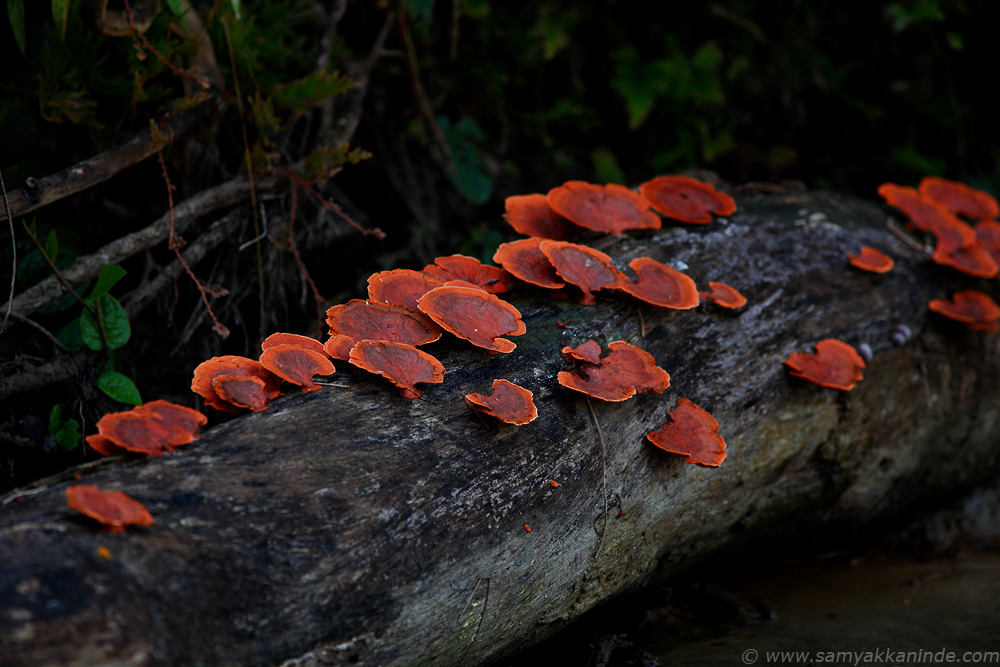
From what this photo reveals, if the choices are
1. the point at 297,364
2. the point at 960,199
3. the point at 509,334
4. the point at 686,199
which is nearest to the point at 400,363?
the point at 297,364

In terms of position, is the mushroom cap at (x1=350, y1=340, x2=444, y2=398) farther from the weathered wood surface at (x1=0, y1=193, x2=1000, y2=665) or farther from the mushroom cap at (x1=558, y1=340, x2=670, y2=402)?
the mushroom cap at (x1=558, y1=340, x2=670, y2=402)

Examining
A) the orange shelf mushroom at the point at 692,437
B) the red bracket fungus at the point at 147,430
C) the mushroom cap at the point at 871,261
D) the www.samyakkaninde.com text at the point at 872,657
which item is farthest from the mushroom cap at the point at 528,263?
the mushroom cap at the point at 871,261

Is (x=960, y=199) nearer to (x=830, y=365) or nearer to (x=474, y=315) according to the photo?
(x=830, y=365)

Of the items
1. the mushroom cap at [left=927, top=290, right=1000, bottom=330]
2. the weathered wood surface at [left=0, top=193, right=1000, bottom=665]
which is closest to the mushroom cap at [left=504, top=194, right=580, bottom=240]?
the weathered wood surface at [left=0, top=193, right=1000, bottom=665]

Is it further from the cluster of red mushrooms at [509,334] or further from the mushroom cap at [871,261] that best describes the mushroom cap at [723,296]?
the mushroom cap at [871,261]

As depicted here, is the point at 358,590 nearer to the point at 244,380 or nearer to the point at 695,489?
the point at 244,380
